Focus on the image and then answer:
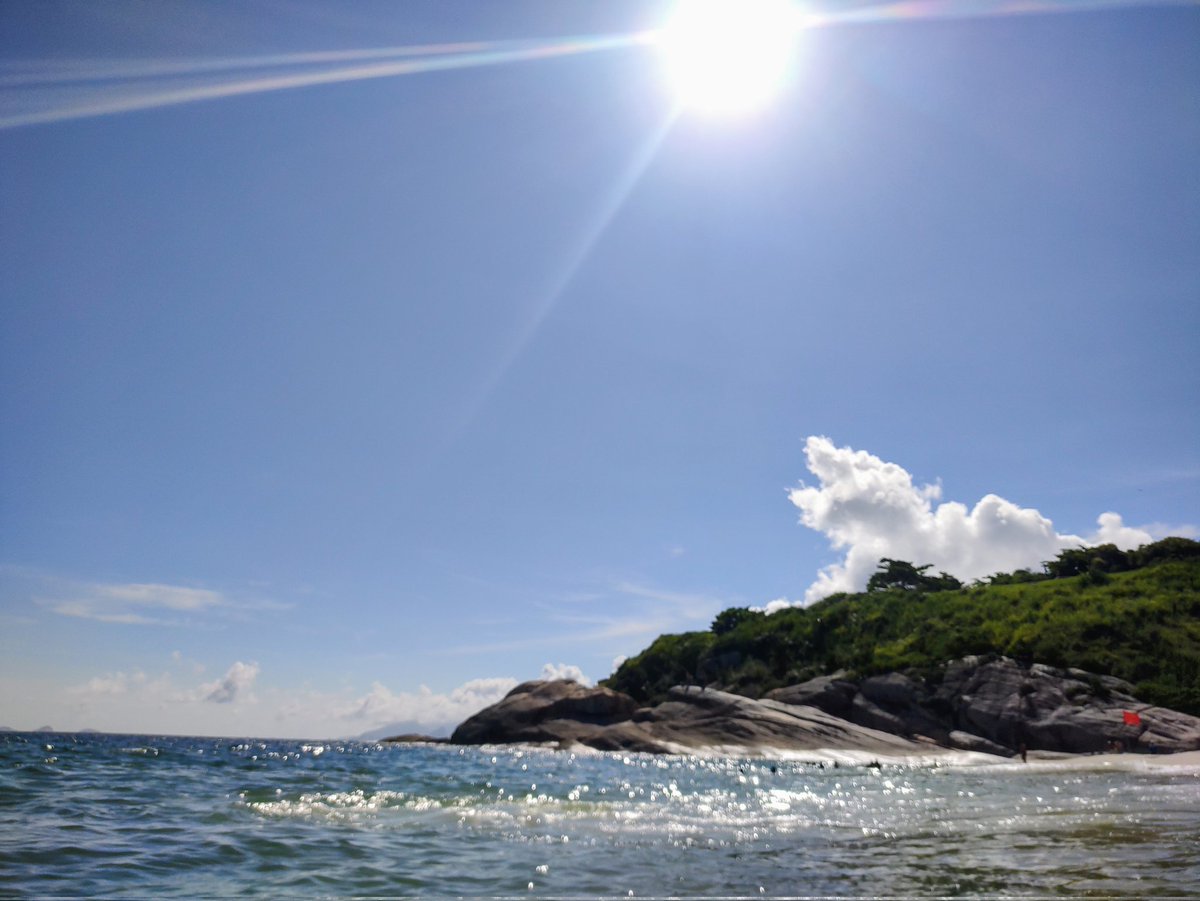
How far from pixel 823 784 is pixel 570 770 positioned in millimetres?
11233

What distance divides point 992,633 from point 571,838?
5326cm

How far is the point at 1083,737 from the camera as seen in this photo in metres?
44.7

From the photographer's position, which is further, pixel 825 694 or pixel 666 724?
pixel 825 694

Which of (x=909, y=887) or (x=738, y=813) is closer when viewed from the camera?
(x=909, y=887)

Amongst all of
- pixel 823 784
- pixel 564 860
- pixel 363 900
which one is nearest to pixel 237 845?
pixel 363 900

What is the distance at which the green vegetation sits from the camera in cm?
5206

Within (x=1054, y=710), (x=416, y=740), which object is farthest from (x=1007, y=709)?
(x=416, y=740)

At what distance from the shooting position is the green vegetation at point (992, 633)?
5206 centimetres

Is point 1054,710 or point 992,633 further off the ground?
point 992,633

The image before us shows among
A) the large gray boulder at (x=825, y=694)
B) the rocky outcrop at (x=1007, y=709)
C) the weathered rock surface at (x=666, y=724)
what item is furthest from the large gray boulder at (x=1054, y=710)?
the large gray boulder at (x=825, y=694)

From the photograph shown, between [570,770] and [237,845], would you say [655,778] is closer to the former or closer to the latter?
[570,770]

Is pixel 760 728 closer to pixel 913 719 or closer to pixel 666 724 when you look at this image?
pixel 666 724

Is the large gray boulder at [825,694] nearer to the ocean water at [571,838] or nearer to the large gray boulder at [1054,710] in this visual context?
the large gray boulder at [1054,710]

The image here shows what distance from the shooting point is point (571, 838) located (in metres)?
13.8
